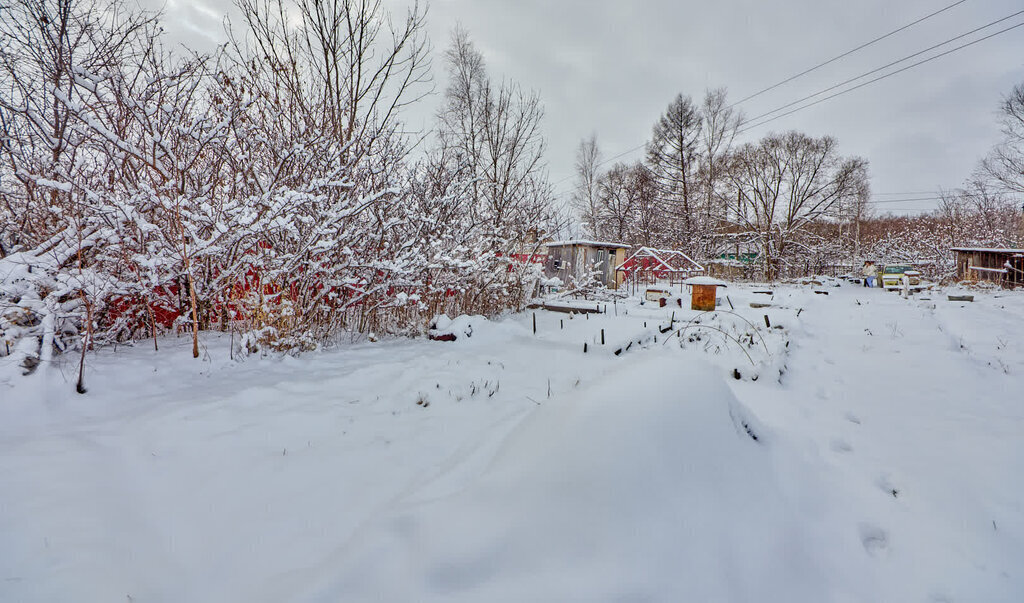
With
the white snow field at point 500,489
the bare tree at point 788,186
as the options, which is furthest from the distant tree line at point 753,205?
the white snow field at point 500,489

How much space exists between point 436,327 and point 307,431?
279cm

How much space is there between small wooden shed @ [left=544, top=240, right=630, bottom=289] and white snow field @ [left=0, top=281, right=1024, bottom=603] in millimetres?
8330

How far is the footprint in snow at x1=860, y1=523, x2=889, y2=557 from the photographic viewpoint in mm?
1395

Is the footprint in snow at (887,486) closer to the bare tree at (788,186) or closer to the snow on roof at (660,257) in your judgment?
the snow on roof at (660,257)

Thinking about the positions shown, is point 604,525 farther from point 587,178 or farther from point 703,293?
point 587,178

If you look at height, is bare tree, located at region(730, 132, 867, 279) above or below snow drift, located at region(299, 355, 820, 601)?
above

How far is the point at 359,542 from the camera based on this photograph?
3.76 feet

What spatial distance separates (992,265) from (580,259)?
54.7 ft

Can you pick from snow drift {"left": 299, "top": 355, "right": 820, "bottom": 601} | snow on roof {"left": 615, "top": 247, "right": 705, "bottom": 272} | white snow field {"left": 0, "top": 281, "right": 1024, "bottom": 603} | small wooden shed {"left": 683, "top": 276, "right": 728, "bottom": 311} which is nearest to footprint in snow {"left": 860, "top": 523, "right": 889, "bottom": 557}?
white snow field {"left": 0, "top": 281, "right": 1024, "bottom": 603}

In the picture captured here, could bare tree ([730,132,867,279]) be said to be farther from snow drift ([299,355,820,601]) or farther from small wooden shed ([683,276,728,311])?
snow drift ([299,355,820,601])

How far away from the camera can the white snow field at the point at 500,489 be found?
1069 mm

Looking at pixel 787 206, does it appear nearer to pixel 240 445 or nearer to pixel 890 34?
pixel 890 34

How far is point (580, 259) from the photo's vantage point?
11.0 metres

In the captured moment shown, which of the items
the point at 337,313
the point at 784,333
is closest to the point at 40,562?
the point at 337,313
